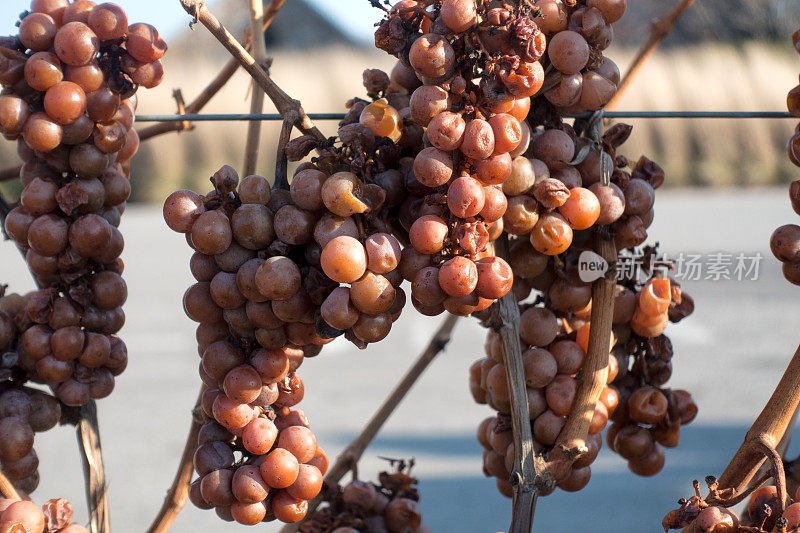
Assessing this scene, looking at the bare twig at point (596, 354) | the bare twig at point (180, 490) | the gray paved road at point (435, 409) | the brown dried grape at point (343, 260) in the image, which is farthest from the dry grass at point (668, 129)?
the brown dried grape at point (343, 260)

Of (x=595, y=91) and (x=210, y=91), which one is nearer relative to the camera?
(x=595, y=91)

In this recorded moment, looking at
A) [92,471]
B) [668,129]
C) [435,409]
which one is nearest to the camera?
[92,471]

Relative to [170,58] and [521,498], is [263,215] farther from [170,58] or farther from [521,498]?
[170,58]

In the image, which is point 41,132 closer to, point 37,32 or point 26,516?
point 37,32

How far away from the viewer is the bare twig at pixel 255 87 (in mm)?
742

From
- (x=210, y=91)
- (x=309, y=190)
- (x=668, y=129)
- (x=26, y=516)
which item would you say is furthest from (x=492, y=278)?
(x=668, y=129)

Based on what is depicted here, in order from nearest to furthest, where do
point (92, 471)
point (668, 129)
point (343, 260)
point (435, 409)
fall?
point (343, 260), point (92, 471), point (435, 409), point (668, 129)

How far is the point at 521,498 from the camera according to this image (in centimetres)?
58

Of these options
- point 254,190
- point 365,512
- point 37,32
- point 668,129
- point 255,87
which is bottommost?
point 365,512

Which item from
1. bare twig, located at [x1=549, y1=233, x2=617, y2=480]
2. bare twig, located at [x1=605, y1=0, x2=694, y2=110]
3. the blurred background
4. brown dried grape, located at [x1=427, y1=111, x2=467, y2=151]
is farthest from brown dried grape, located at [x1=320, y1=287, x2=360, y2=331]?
the blurred background

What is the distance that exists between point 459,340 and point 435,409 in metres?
0.81

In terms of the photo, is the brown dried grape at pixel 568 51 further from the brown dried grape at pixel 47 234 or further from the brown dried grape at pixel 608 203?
the brown dried grape at pixel 47 234

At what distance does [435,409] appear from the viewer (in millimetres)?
3555

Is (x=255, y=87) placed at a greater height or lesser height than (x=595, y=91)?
greater
